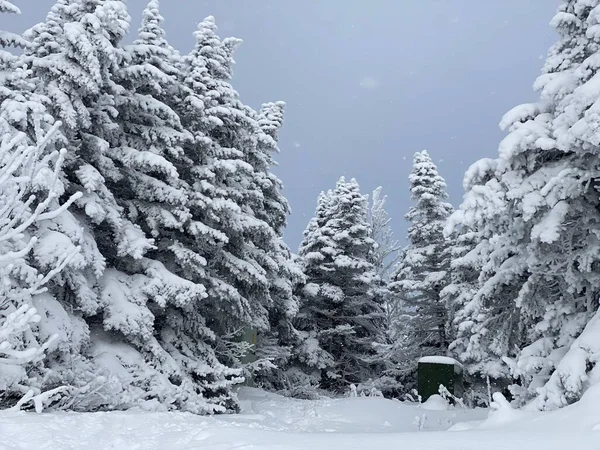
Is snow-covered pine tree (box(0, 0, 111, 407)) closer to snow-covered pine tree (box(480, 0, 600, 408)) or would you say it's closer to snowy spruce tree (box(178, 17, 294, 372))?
snowy spruce tree (box(178, 17, 294, 372))

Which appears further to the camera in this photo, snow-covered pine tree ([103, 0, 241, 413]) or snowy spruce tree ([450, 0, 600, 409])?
snow-covered pine tree ([103, 0, 241, 413])

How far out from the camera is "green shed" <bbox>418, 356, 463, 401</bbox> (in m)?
14.6

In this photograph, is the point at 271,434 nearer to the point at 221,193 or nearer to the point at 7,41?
the point at 221,193

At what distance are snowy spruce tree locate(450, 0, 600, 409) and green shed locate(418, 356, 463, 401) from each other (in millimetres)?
7223

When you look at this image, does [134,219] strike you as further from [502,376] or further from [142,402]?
[502,376]

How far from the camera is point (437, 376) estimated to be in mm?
14758

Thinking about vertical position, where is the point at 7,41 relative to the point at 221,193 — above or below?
above

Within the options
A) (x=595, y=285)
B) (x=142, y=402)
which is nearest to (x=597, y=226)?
(x=595, y=285)

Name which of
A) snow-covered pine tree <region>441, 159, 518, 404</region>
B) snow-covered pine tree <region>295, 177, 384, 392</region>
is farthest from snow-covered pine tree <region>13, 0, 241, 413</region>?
snow-covered pine tree <region>295, 177, 384, 392</region>

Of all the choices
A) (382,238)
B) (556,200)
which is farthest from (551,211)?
(382,238)

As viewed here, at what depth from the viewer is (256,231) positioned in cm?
1416

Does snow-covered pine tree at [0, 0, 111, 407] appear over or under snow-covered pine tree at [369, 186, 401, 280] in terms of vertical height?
under

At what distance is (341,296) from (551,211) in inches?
595

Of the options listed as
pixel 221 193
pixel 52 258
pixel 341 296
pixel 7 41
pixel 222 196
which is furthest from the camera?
pixel 341 296
